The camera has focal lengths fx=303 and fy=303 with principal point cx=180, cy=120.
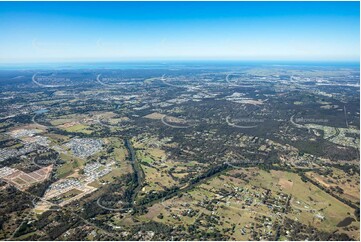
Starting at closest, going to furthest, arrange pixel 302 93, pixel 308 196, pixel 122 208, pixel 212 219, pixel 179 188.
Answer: pixel 212 219, pixel 122 208, pixel 308 196, pixel 179 188, pixel 302 93

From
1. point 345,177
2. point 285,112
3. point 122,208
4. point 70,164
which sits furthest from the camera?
point 285,112

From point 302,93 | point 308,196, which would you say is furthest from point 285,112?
point 308,196

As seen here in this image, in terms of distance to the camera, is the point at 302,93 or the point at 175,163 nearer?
the point at 175,163

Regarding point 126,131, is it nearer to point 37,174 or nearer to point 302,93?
point 37,174

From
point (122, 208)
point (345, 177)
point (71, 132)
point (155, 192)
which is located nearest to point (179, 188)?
point (155, 192)

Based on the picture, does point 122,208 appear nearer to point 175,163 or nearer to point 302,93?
point 175,163

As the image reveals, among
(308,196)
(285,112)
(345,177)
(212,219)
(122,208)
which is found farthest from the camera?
(285,112)
